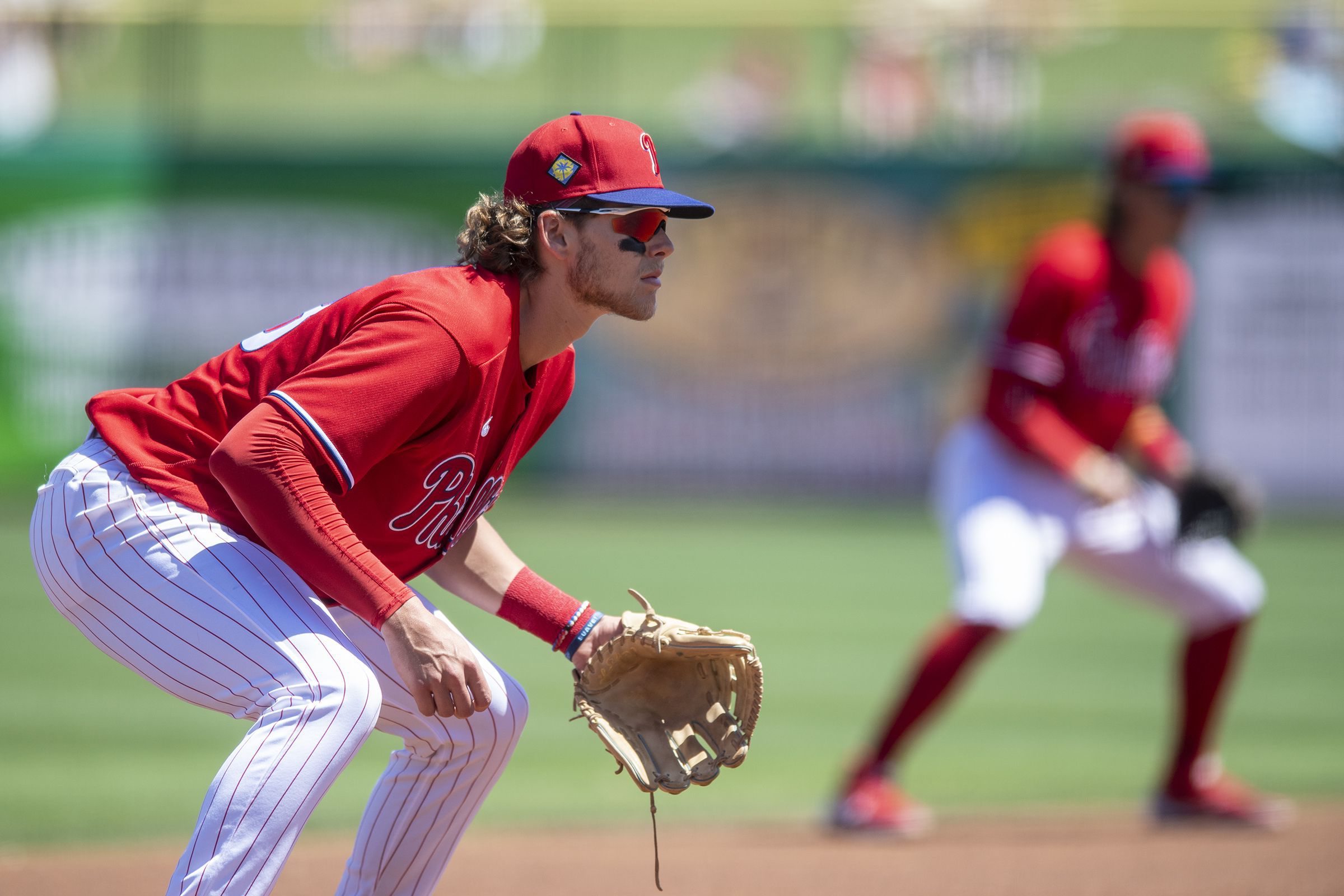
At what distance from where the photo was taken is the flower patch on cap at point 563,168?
2826 mm

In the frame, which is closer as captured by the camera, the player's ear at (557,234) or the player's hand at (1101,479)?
the player's ear at (557,234)

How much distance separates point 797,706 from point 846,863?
2333mm

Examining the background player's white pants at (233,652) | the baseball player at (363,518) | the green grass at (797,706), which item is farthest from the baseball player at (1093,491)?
the background player's white pants at (233,652)

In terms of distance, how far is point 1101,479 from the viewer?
489 cm

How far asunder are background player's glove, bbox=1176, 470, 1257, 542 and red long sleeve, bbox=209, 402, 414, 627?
3.27 m

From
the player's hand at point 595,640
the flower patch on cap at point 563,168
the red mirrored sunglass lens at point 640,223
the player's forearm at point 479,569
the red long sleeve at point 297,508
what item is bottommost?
the player's hand at point 595,640

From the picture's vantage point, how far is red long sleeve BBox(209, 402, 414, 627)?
2.42 metres

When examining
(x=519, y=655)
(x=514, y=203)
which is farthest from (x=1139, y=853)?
(x=519, y=655)

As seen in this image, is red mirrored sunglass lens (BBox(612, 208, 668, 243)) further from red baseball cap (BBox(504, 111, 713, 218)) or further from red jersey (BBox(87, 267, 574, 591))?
red jersey (BBox(87, 267, 574, 591))

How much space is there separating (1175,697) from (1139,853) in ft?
2.29

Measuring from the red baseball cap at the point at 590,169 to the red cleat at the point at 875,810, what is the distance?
245cm

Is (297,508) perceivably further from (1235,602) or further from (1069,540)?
(1235,602)

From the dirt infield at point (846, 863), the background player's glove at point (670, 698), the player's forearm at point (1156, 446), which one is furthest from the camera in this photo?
the player's forearm at point (1156, 446)

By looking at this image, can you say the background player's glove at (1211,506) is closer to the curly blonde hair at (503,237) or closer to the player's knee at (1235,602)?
the player's knee at (1235,602)
